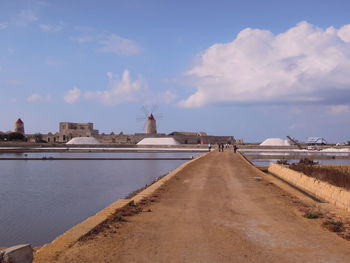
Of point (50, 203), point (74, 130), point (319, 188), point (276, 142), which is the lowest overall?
point (50, 203)

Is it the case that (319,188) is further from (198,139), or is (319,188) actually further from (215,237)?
(198,139)

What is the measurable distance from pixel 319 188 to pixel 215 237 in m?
7.02

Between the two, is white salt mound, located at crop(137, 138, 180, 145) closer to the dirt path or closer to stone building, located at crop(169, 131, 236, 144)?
stone building, located at crop(169, 131, 236, 144)

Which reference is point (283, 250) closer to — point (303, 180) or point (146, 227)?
point (146, 227)

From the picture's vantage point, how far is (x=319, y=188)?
38.4 feet

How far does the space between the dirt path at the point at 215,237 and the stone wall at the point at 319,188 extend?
121 centimetres

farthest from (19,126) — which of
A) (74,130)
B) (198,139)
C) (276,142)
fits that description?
(276,142)

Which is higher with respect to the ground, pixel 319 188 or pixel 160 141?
pixel 160 141

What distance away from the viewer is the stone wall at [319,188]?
8930mm

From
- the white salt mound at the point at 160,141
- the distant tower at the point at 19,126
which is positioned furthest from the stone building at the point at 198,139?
the distant tower at the point at 19,126

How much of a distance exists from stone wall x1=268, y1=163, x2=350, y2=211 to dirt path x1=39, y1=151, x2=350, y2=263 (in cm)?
121

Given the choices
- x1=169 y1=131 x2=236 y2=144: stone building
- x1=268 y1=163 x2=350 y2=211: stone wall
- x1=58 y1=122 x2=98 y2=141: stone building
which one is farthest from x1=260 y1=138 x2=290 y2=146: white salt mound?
x1=268 y1=163 x2=350 y2=211: stone wall

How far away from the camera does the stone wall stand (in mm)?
8930

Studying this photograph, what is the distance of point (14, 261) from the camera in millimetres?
3811
